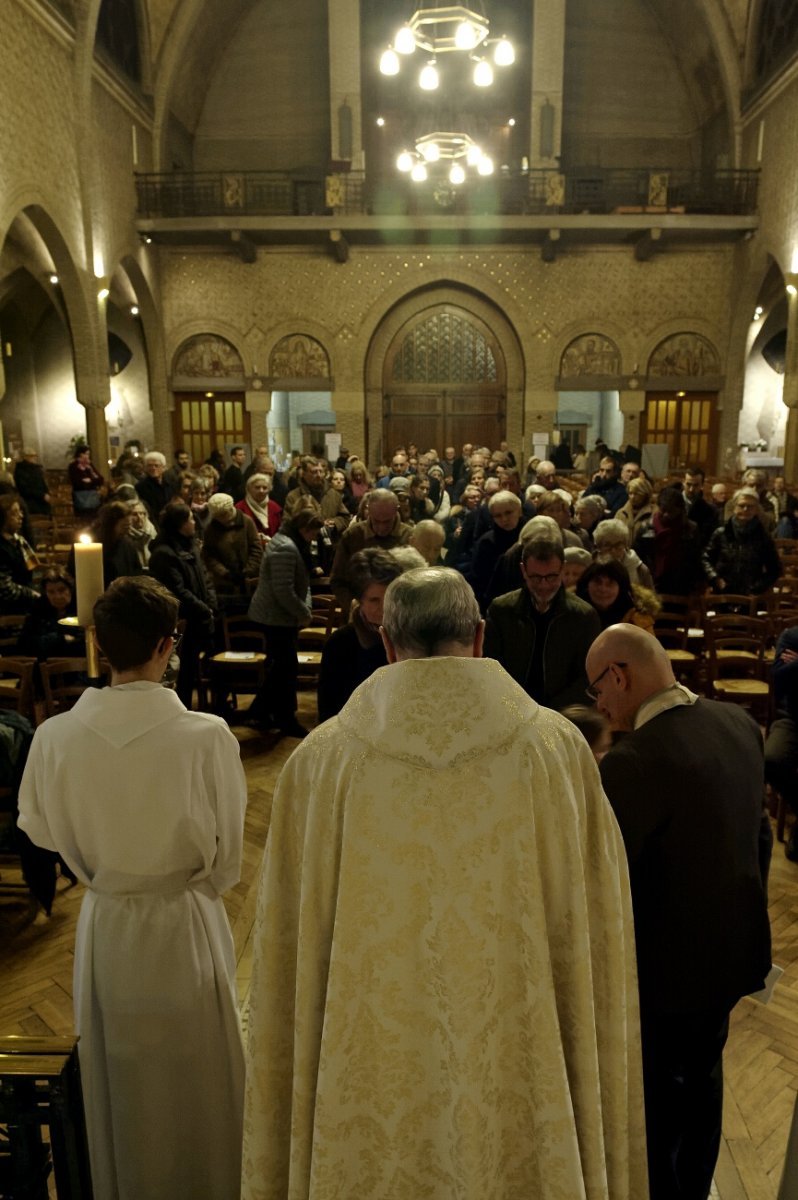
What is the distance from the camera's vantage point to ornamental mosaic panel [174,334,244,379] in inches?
728

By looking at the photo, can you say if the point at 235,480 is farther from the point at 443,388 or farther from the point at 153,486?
the point at 443,388

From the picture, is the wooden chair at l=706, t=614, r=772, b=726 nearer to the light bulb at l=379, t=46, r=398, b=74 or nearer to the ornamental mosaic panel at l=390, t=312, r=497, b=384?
the light bulb at l=379, t=46, r=398, b=74

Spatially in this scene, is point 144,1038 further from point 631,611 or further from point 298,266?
point 298,266

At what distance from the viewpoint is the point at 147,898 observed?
1.98 m

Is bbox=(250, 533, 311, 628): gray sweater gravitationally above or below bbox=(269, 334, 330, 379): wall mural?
below

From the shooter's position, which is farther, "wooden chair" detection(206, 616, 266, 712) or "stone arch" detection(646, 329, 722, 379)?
"stone arch" detection(646, 329, 722, 379)

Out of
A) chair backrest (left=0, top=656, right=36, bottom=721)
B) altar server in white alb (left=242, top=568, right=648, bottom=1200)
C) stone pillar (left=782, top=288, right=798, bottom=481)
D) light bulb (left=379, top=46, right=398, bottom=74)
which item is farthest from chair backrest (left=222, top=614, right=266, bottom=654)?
stone pillar (left=782, top=288, right=798, bottom=481)

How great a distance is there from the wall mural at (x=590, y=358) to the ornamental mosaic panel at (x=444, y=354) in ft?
5.29

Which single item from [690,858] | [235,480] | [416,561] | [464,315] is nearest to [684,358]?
[464,315]

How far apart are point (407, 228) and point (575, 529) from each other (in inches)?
480

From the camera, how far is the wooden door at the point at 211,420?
1892 cm

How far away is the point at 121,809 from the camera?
1.89 meters

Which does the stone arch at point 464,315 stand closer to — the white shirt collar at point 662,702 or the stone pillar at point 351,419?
the stone pillar at point 351,419

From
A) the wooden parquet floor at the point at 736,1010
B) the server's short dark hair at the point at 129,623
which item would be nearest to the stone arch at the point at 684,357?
the wooden parquet floor at the point at 736,1010
